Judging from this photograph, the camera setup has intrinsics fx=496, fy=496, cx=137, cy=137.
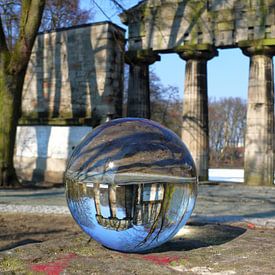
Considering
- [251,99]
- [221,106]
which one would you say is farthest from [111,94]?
[221,106]

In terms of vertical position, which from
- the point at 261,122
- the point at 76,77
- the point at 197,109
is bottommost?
the point at 261,122

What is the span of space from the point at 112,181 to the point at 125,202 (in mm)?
252

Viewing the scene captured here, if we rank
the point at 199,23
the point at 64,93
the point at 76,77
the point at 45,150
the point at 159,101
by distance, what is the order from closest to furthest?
the point at 199,23 < the point at 45,150 < the point at 76,77 < the point at 64,93 < the point at 159,101

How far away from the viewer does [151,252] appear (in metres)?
5.66

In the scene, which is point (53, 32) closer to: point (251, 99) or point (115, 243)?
point (251, 99)

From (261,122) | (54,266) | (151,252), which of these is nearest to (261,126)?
(261,122)

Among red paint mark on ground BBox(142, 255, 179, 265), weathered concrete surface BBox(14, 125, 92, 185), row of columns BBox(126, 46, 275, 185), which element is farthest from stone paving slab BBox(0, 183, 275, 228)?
weathered concrete surface BBox(14, 125, 92, 185)

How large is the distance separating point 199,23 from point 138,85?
3570 millimetres

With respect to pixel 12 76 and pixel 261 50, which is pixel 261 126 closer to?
pixel 261 50

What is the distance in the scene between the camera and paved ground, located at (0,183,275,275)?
4.92 meters

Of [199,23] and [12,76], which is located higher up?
[199,23]

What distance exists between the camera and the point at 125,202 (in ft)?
16.5

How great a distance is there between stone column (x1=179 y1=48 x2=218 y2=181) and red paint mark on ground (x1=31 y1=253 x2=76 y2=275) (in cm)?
1472

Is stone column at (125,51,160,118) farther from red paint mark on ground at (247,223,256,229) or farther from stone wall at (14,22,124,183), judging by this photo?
red paint mark on ground at (247,223,256,229)
